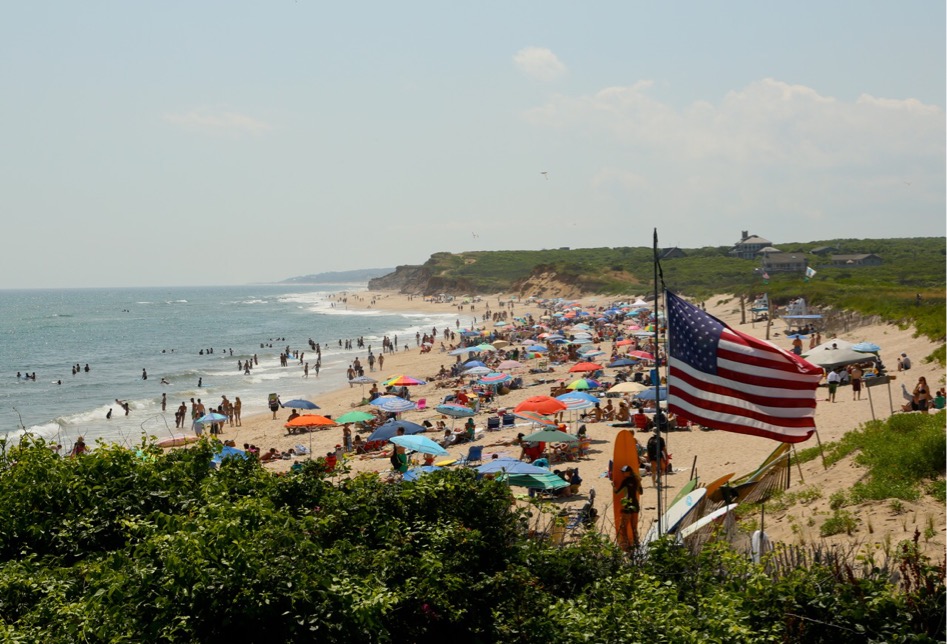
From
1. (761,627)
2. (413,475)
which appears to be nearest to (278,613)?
(761,627)

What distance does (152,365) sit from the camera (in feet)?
182

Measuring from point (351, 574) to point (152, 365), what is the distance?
53.7 m

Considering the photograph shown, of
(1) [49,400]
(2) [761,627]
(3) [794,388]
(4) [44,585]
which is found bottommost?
(1) [49,400]

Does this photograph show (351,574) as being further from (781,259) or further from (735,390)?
(781,259)

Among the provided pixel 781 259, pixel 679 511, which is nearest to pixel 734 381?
pixel 679 511

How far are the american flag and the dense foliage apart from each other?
6.24 ft

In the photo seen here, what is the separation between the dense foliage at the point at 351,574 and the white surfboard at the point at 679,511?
286 cm

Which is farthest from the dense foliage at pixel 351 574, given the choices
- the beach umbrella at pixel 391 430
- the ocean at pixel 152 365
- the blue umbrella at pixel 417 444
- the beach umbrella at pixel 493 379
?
the beach umbrella at pixel 493 379

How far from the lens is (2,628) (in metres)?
5.53

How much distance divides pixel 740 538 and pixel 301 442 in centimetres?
1914

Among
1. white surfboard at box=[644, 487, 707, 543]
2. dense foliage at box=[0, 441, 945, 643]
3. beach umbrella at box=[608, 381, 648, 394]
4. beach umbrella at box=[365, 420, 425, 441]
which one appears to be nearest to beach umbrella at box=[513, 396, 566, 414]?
beach umbrella at box=[365, 420, 425, 441]

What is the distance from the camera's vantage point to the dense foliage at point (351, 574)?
18.4 ft

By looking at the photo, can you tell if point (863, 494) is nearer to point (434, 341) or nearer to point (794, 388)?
point (794, 388)

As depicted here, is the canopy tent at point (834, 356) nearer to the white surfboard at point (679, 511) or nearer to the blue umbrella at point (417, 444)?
the blue umbrella at point (417, 444)
